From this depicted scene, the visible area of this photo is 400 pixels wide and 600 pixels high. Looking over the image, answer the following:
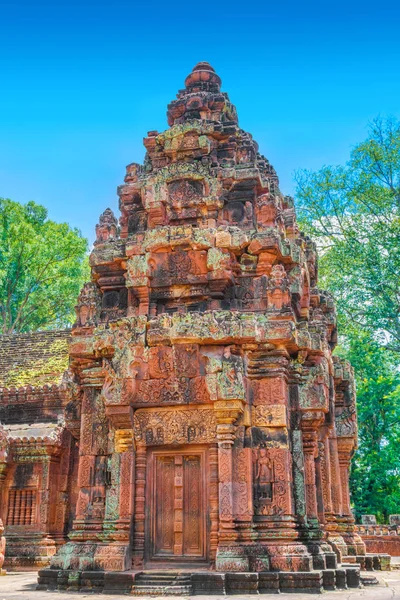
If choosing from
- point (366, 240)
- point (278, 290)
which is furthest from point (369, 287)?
point (278, 290)

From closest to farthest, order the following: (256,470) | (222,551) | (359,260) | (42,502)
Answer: (222,551) < (256,470) < (42,502) < (359,260)

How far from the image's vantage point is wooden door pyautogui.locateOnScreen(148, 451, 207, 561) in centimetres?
914

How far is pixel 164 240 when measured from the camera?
1046 cm

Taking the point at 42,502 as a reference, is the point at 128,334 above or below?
above

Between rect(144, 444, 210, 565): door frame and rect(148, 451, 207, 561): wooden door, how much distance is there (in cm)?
1

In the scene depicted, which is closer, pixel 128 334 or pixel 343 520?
pixel 128 334

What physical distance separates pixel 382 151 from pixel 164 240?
52.0 feet

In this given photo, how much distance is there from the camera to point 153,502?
944 centimetres

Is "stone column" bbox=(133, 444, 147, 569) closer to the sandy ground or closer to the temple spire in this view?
the sandy ground

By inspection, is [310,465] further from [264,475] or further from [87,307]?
[87,307]

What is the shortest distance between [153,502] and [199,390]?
1858mm

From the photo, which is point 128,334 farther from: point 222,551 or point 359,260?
Answer: point 359,260

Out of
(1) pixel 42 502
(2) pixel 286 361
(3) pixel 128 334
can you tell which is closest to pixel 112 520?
(3) pixel 128 334

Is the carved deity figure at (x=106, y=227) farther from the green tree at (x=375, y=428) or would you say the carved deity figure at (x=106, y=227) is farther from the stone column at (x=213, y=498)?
the green tree at (x=375, y=428)
